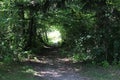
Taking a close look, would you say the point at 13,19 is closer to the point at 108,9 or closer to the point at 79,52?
the point at 79,52

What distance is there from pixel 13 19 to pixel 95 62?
4.98 meters

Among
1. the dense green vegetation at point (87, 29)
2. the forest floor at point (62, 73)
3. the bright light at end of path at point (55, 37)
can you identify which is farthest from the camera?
the bright light at end of path at point (55, 37)

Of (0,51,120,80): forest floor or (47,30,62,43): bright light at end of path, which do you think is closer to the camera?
(0,51,120,80): forest floor

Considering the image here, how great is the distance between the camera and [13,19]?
547 inches

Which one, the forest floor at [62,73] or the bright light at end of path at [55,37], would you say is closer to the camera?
the forest floor at [62,73]

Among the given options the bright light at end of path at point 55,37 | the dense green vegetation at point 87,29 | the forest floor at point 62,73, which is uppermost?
the dense green vegetation at point 87,29

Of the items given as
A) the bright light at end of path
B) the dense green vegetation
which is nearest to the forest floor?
the dense green vegetation

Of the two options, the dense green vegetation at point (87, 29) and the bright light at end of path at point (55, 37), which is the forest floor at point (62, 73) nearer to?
the dense green vegetation at point (87, 29)

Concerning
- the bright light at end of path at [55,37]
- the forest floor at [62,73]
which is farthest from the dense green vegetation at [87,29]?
the bright light at end of path at [55,37]

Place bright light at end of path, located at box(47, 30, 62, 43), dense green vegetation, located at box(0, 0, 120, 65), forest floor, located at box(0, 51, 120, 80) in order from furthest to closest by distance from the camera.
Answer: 1. bright light at end of path, located at box(47, 30, 62, 43)
2. dense green vegetation, located at box(0, 0, 120, 65)
3. forest floor, located at box(0, 51, 120, 80)

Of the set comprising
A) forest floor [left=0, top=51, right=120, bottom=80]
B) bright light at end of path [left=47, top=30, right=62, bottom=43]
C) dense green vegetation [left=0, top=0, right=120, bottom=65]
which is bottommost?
bright light at end of path [left=47, top=30, right=62, bottom=43]

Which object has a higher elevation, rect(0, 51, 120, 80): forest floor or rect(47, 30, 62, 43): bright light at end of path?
rect(0, 51, 120, 80): forest floor

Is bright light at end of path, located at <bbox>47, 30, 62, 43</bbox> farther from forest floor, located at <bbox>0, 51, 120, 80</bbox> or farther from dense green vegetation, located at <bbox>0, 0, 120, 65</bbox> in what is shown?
forest floor, located at <bbox>0, 51, 120, 80</bbox>

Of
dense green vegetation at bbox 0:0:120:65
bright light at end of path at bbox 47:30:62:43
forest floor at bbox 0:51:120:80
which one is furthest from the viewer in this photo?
bright light at end of path at bbox 47:30:62:43
